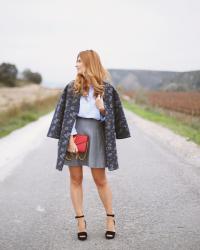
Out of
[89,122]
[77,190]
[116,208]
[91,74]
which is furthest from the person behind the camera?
[116,208]

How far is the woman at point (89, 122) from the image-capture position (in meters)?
4.70

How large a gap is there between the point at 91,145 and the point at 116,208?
4.86 ft

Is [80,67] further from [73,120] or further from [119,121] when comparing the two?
[119,121]

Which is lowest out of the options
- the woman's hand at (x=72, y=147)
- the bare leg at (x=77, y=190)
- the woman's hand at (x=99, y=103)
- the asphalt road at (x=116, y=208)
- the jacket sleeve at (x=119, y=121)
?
the asphalt road at (x=116, y=208)

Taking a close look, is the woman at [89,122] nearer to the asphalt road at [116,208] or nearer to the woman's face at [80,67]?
the woman's face at [80,67]

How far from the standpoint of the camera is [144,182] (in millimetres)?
7762

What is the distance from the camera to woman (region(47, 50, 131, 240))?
4699mm

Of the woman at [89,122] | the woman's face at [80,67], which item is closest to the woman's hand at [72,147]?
the woman at [89,122]

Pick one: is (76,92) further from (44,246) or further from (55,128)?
(44,246)

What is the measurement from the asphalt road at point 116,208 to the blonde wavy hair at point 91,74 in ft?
4.23

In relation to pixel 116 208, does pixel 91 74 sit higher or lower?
higher

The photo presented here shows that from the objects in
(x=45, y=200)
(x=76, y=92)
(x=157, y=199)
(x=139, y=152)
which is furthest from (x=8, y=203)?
(x=139, y=152)

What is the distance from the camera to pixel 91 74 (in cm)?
465

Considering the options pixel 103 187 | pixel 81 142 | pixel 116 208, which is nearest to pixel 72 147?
pixel 81 142
